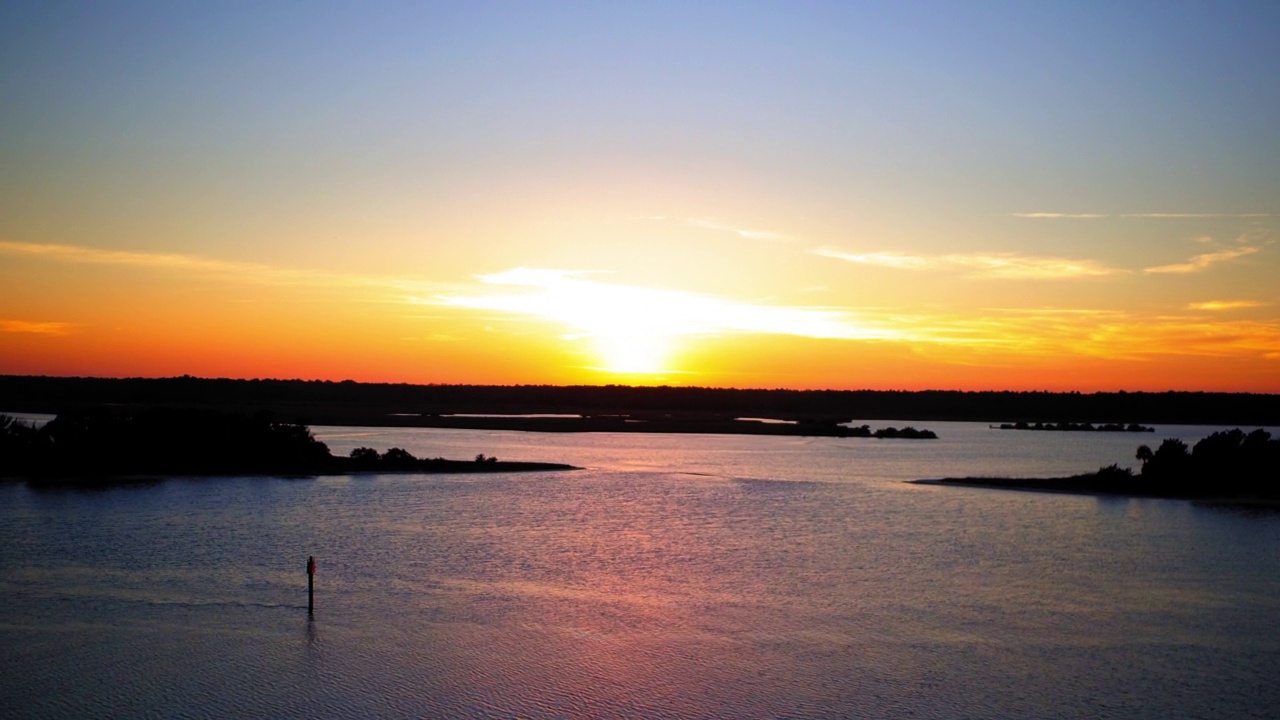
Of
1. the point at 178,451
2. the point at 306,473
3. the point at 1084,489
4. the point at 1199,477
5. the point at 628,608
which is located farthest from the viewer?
the point at 178,451

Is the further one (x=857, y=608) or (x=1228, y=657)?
(x=857, y=608)

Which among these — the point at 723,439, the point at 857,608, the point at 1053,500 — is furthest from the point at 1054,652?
the point at 723,439

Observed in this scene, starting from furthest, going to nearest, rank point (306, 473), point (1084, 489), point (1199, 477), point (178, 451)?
point (178, 451) < point (306, 473) < point (1199, 477) < point (1084, 489)

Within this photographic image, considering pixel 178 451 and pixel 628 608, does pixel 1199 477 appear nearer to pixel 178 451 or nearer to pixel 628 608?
pixel 628 608

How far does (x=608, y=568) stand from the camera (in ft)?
71.0

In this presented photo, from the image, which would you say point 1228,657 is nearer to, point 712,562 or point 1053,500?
point 712,562

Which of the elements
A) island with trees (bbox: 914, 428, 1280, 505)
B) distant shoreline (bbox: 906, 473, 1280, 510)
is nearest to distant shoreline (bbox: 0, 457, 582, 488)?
distant shoreline (bbox: 906, 473, 1280, 510)

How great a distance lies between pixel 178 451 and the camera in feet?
147

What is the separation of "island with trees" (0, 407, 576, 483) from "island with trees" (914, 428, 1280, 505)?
2247 cm

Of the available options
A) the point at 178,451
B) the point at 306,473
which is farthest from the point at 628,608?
the point at 178,451

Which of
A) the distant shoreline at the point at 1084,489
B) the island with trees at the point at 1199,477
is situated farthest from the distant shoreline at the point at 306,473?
the island with trees at the point at 1199,477

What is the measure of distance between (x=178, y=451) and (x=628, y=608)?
111 ft

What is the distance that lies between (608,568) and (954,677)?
9291 mm

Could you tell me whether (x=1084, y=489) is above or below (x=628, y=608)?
above
